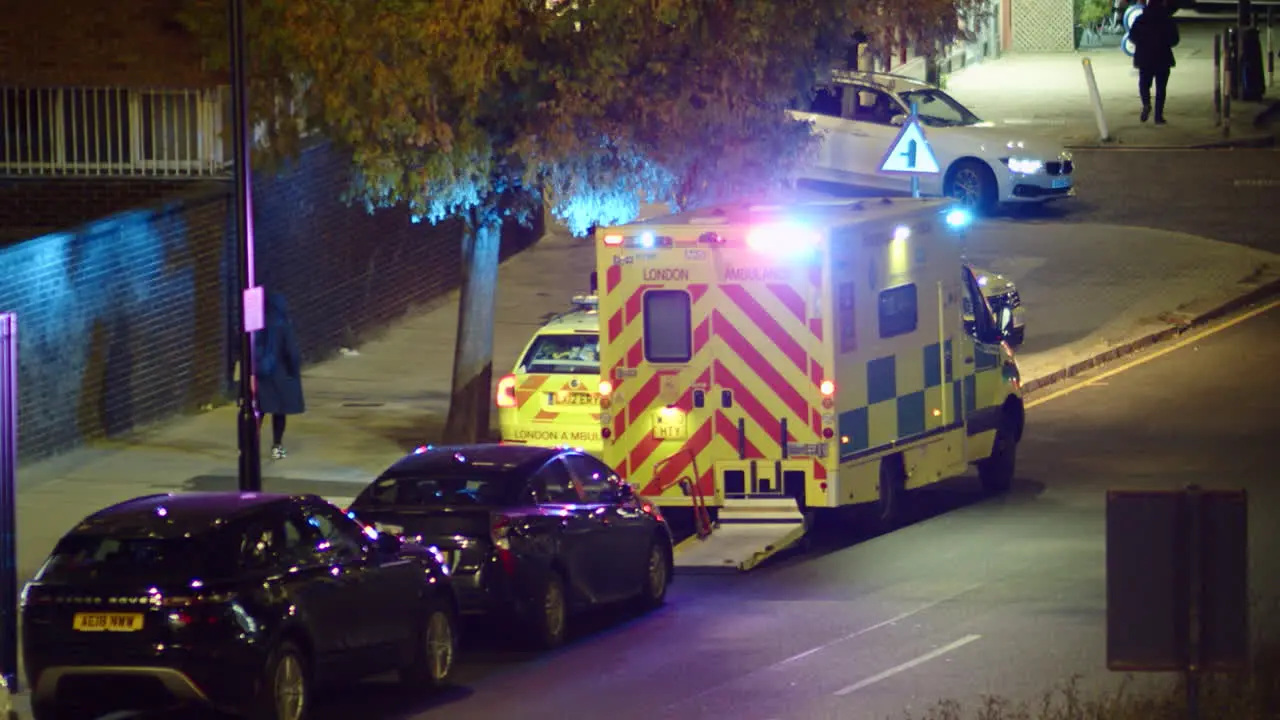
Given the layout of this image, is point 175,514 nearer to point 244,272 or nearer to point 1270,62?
point 244,272

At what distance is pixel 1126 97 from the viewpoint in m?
44.2

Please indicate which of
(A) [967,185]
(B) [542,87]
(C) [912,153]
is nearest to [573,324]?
(B) [542,87]

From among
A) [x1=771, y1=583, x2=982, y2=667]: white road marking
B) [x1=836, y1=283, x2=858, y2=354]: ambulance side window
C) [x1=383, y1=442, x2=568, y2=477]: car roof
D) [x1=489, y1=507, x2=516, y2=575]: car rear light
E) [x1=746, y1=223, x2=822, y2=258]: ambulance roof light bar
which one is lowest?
[x1=771, y1=583, x2=982, y2=667]: white road marking

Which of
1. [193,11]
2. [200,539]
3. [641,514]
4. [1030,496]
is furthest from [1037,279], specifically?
[200,539]

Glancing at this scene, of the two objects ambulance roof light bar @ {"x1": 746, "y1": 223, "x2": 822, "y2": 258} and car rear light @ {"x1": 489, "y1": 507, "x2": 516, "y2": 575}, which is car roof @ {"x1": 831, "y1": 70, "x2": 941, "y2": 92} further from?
car rear light @ {"x1": 489, "y1": 507, "x2": 516, "y2": 575}

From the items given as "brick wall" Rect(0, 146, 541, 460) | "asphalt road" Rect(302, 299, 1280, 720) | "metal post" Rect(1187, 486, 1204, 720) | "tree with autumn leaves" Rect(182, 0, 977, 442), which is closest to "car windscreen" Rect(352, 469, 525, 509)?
"asphalt road" Rect(302, 299, 1280, 720)

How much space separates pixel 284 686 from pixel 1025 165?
23.0 metres

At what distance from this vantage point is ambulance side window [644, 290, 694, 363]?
63.5 feet

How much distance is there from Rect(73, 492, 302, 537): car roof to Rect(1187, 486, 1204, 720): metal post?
544 cm

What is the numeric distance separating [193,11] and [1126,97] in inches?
982

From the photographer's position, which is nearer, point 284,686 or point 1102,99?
point 284,686

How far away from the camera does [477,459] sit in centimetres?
1622

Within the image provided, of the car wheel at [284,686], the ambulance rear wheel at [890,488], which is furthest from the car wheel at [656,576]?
the car wheel at [284,686]

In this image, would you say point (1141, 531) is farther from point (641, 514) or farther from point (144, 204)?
point (144, 204)
